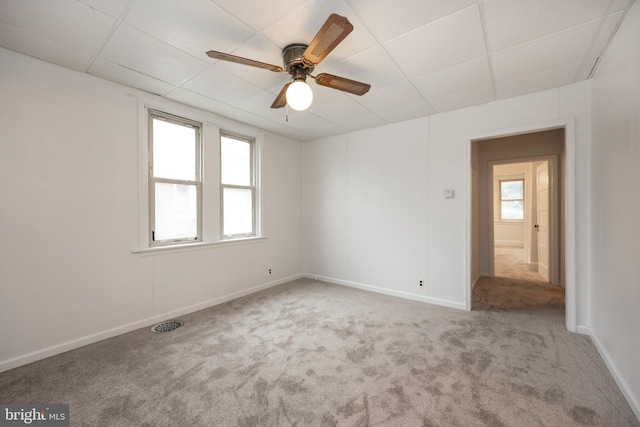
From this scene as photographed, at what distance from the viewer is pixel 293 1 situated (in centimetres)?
170

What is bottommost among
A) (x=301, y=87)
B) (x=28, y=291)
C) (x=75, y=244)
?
(x=28, y=291)

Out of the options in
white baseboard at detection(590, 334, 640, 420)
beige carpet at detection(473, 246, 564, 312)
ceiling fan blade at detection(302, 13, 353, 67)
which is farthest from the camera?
beige carpet at detection(473, 246, 564, 312)

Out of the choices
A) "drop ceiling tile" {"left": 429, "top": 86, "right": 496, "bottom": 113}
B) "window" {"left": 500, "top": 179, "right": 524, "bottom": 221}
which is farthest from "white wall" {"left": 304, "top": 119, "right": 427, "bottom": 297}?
"window" {"left": 500, "top": 179, "right": 524, "bottom": 221}

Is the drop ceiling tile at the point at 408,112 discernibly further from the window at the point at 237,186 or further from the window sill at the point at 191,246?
the window sill at the point at 191,246

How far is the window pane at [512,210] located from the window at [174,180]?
397 inches

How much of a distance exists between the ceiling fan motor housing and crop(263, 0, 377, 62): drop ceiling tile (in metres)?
0.04

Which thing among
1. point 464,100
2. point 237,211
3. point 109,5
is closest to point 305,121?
point 237,211

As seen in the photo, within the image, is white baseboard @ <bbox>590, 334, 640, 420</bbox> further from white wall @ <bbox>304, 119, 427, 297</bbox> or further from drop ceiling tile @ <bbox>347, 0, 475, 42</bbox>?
drop ceiling tile @ <bbox>347, 0, 475, 42</bbox>

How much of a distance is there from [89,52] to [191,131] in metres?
1.36

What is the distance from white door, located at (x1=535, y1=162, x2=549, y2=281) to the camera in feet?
16.0

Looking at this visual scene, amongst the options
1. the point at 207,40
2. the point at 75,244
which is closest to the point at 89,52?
the point at 207,40

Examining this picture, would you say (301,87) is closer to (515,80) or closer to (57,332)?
(515,80)

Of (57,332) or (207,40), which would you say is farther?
(57,332)

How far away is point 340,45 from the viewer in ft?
7.00
